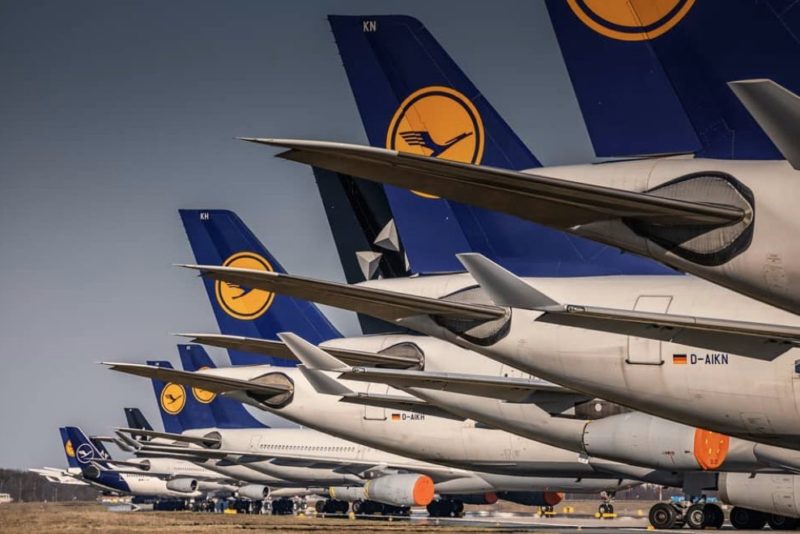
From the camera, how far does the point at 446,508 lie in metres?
43.4

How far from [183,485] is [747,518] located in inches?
1672

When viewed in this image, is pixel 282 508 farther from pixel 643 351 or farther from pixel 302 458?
pixel 643 351

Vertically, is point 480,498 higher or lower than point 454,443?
lower

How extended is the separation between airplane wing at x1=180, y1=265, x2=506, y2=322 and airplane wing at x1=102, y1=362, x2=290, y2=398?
7856mm

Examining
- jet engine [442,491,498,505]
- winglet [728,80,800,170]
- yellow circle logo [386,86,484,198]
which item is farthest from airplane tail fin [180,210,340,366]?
winglet [728,80,800,170]

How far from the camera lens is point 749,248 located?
880 centimetres

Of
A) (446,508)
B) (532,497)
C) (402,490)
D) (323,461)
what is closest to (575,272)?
(402,490)

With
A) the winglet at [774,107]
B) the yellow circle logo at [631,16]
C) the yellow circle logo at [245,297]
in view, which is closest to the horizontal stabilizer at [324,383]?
the yellow circle logo at [631,16]

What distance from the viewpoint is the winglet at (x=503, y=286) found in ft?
41.0

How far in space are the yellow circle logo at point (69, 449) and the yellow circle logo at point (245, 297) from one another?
159ft

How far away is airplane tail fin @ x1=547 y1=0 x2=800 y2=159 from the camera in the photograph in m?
11.5

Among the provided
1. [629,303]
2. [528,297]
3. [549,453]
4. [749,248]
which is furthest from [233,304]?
[749,248]

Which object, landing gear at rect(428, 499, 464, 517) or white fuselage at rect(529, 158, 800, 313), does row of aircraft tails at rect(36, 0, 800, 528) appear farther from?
landing gear at rect(428, 499, 464, 517)

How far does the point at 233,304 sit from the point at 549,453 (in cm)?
1262
